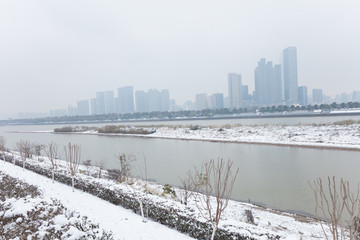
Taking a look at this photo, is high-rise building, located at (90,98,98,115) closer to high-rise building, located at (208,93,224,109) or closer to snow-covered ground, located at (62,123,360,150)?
high-rise building, located at (208,93,224,109)

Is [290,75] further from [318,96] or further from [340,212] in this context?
[340,212]

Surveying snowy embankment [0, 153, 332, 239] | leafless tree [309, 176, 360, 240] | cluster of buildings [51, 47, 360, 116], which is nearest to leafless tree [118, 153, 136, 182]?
snowy embankment [0, 153, 332, 239]

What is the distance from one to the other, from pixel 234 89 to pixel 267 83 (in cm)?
1683

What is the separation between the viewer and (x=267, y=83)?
366 feet

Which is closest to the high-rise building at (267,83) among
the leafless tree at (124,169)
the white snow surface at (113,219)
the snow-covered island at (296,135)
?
the snow-covered island at (296,135)

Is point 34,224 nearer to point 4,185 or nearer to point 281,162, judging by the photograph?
point 4,185

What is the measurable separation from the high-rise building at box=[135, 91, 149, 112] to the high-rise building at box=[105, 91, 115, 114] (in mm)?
16790

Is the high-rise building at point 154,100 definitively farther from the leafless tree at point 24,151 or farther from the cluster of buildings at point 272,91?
the leafless tree at point 24,151

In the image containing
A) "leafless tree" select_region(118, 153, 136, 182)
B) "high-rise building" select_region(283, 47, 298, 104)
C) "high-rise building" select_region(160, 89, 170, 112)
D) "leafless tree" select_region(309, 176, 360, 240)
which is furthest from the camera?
"high-rise building" select_region(160, 89, 170, 112)

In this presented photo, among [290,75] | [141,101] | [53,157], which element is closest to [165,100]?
[141,101]

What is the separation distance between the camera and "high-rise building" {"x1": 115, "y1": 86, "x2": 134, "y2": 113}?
122500mm

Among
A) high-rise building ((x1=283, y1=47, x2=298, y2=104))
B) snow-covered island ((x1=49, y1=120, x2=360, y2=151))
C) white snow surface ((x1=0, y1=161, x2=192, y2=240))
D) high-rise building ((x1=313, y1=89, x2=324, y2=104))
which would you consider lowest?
snow-covered island ((x1=49, y1=120, x2=360, y2=151))

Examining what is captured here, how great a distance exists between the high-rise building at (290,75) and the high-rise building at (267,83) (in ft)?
11.8

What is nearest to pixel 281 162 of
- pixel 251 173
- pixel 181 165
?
pixel 251 173
